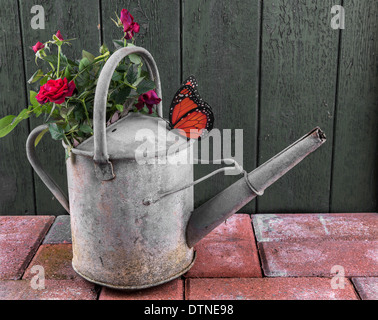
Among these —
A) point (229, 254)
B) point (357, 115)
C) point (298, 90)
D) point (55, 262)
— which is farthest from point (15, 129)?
point (357, 115)

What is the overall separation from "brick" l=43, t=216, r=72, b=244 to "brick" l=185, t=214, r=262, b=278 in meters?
0.44

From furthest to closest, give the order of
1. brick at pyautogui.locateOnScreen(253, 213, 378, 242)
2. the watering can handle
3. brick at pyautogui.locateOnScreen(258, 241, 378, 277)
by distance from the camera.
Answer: brick at pyautogui.locateOnScreen(253, 213, 378, 242), brick at pyautogui.locateOnScreen(258, 241, 378, 277), the watering can handle

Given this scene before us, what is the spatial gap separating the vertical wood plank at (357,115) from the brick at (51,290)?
0.93 meters

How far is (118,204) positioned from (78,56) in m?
0.63

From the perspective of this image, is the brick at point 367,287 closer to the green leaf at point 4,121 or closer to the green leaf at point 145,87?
the green leaf at point 145,87

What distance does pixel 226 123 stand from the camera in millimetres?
1571

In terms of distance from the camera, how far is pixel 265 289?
1.19m

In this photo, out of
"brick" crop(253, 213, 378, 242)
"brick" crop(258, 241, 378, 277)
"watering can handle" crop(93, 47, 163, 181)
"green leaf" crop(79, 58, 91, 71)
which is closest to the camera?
"watering can handle" crop(93, 47, 163, 181)

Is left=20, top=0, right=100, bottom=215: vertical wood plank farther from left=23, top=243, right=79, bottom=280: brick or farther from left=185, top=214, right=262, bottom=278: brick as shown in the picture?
left=185, top=214, right=262, bottom=278: brick

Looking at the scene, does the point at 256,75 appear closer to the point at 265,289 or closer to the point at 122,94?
the point at 122,94

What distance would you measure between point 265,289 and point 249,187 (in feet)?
0.91

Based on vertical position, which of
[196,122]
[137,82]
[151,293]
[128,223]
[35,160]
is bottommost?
[151,293]

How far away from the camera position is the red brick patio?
1179 millimetres

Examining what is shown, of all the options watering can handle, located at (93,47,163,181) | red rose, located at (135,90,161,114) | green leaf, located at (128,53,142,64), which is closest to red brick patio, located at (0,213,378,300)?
watering can handle, located at (93,47,163,181)
